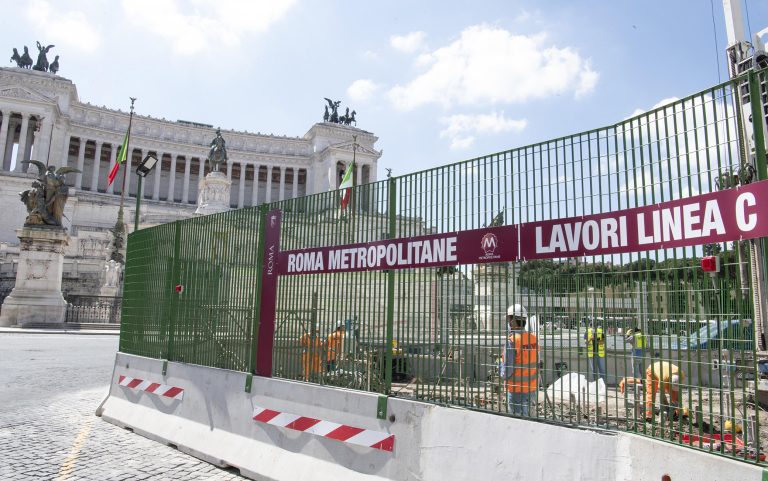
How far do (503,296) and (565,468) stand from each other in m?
1.59

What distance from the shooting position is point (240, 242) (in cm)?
823

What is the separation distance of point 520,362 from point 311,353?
2.79 m

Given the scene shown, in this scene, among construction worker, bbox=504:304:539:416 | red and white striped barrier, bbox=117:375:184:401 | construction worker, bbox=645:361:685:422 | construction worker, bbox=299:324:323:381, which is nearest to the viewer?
construction worker, bbox=645:361:685:422

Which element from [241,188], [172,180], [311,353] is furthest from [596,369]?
[241,188]

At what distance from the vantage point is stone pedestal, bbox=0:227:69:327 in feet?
90.7

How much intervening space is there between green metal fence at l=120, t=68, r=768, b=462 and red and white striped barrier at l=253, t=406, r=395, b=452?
1.62 ft

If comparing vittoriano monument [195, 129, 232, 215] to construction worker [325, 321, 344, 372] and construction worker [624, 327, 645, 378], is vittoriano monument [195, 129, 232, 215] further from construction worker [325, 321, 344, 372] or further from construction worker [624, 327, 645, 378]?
construction worker [624, 327, 645, 378]

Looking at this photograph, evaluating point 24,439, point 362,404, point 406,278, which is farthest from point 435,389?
point 24,439

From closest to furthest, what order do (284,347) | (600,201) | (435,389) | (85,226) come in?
(600,201) < (435,389) < (284,347) < (85,226)

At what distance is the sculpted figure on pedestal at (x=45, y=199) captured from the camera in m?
28.7

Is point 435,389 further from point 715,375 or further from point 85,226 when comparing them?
point 85,226

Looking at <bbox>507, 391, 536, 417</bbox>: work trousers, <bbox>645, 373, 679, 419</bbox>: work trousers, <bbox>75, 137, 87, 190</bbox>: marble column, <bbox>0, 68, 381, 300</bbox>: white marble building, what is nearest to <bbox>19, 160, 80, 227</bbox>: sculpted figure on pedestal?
<bbox>0, 68, 381, 300</bbox>: white marble building

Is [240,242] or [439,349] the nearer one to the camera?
[439,349]

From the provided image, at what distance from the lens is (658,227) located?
421 cm
